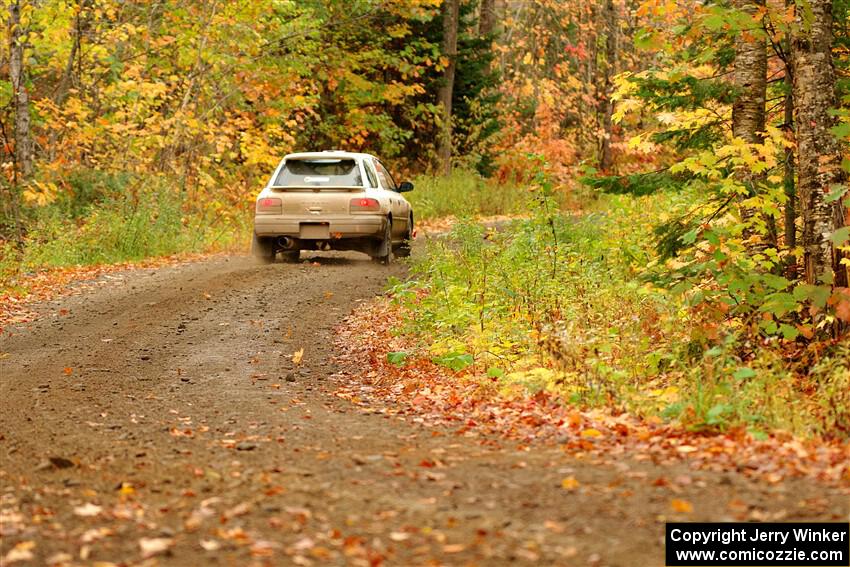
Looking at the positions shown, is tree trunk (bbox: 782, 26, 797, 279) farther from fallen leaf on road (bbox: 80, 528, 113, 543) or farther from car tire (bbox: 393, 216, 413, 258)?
car tire (bbox: 393, 216, 413, 258)

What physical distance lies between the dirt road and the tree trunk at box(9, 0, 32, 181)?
9636 millimetres

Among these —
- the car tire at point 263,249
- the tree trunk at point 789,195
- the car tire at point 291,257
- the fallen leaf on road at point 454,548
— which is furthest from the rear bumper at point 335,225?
the fallen leaf on road at point 454,548

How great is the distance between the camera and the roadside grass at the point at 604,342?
7402 millimetres

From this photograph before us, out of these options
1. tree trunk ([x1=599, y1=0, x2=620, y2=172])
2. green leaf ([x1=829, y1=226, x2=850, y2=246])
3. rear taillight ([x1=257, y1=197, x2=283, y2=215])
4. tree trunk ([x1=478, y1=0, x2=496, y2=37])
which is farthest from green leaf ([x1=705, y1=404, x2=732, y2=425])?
tree trunk ([x1=478, y1=0, x2=496, y2=37])

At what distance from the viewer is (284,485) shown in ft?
19.7

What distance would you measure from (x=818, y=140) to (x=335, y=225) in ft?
32.4

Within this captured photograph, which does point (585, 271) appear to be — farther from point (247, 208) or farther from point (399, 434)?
point (247, 208)

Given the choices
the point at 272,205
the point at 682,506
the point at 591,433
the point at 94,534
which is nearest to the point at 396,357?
the point at 591,433

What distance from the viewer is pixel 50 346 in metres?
11.3

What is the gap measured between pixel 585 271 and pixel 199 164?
14.3 metres

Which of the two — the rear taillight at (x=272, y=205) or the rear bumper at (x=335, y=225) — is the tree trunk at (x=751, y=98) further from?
the rear taillight at (x=272, y=205)

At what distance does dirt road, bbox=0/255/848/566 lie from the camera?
495cm

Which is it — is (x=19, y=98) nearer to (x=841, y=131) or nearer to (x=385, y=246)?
(x=385, y=246)

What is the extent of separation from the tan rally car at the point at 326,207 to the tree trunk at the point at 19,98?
15.6 feet
